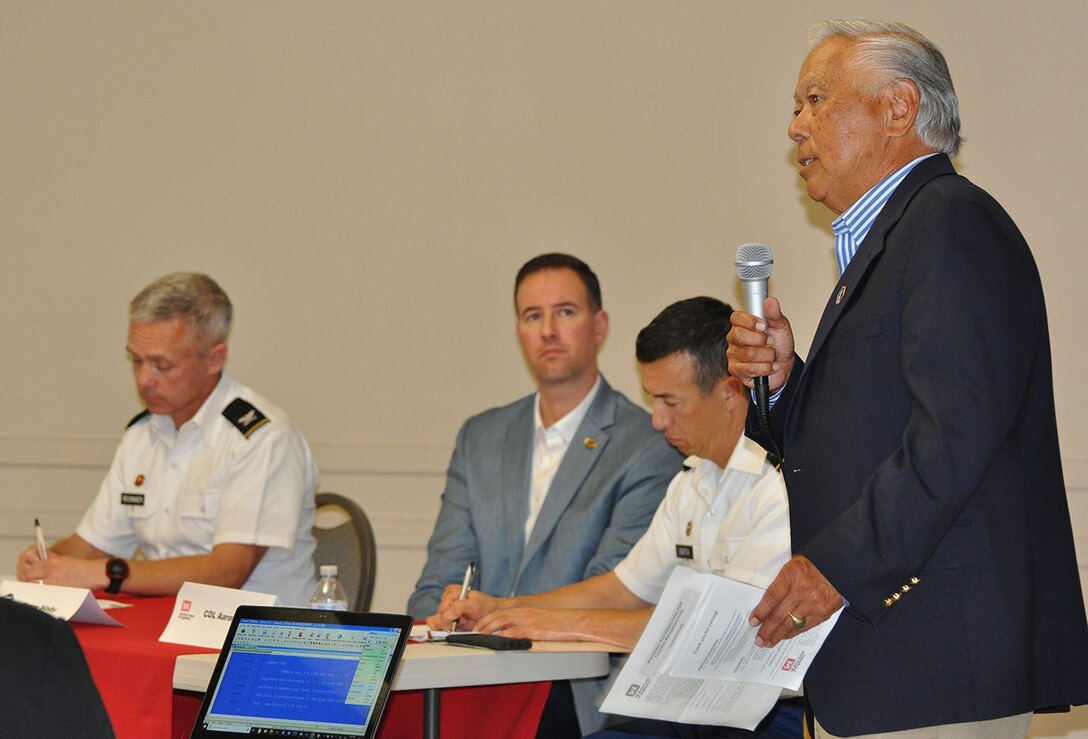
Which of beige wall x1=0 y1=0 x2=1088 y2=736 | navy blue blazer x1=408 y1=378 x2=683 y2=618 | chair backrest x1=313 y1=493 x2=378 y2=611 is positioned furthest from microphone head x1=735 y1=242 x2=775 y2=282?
beige wall x1=0 y1=0 x2=1088 y2=736

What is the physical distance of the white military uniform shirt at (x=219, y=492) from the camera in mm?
3475

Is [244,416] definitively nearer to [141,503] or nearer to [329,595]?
[141,503]

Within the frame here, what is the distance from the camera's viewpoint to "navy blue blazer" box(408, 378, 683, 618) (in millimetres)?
3250

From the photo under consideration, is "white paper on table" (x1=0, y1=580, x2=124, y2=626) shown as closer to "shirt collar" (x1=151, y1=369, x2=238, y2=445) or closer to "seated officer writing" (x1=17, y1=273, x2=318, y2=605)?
"seated officer writing" (x1=17, y1=273, x2=318, y2=605)

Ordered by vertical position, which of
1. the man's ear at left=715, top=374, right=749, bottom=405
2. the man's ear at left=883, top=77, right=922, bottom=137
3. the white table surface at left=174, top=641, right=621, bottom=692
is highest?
the man's ear at left=883, top=77, right=922, bottom=137

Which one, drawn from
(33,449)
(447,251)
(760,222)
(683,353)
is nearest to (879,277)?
(683,353)

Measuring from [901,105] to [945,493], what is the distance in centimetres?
62

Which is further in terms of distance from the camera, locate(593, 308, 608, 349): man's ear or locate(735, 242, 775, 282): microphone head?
locate(593, 308, 608, 349): man's ear

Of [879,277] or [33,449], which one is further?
[33,449]

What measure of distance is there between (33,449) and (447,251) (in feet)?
5.91

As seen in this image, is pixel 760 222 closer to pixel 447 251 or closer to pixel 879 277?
pixel 447 251

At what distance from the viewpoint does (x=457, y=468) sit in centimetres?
366

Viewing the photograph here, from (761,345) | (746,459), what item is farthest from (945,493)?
(746,459)

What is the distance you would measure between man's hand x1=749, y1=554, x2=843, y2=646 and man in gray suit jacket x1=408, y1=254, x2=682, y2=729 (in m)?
1.49
